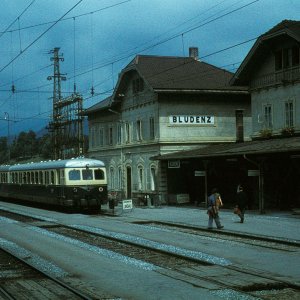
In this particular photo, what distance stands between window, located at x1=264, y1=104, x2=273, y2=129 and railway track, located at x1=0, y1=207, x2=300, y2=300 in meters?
14.0

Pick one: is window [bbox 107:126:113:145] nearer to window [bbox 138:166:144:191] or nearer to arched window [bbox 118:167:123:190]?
arched window [bbox 118:167:123:190]

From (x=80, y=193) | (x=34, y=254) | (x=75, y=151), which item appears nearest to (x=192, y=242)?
(x=34, y=254)

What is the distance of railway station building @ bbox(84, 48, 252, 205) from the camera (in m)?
41.5

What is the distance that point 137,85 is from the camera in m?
44.5

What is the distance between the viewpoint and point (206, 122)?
43.0 metres

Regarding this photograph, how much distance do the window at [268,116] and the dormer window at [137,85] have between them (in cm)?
1079

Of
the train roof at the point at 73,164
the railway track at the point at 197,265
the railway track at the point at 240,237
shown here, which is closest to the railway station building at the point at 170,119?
the train roof at the point at 73,164

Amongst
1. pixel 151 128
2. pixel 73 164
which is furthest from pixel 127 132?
pixel 73 164

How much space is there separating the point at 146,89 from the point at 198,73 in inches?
163

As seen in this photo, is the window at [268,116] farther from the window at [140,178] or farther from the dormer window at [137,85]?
the window at [140,178]

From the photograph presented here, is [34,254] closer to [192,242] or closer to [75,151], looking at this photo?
[192,242]

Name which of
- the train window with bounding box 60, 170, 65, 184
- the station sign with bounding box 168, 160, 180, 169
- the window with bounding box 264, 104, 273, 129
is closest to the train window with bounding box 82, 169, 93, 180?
the train window with bounding box 60, 170, 65, 184

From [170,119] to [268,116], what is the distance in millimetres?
8251

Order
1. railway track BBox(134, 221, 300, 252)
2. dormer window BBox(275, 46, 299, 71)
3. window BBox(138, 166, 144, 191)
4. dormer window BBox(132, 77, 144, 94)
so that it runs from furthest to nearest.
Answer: window BBox(138, 166, 144, 191) → dormer window BBox(132, 77, 144, 94) → dormer window BBox(275, 46, 299, 71) → railway track BBox(134, 221, 300, 252)
